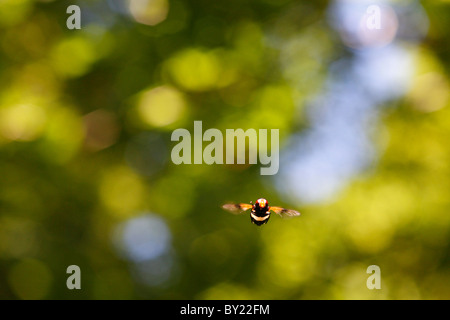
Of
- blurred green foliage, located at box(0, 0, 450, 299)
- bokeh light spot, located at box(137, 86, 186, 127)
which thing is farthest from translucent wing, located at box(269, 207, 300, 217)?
bokeh light spot, located at box(137, 86, 186, 127)

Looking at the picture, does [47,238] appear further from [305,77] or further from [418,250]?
[418,250]

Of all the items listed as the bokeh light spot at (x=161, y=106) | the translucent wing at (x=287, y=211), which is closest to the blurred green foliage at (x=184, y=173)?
the bokeh light spot at (x=161, y=106)

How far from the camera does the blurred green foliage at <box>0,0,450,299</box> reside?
128 inches

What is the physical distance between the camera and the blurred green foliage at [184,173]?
3250 millimetres

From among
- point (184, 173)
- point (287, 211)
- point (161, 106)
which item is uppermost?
point (161, 106)

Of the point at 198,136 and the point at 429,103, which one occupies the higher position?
the point at 429,103

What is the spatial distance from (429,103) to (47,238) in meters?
2.17

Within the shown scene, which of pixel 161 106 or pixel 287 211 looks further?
pixel 161 106

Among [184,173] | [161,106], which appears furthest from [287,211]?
[161,106]

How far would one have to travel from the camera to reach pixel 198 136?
3256 millimetres

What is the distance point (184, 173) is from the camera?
3283 mm

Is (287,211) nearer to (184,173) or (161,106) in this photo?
(184,173)

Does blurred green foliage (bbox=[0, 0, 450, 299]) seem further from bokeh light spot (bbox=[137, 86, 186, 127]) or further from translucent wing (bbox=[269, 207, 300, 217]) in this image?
translucent wing (bbox=[269, 207, 300, 217])
